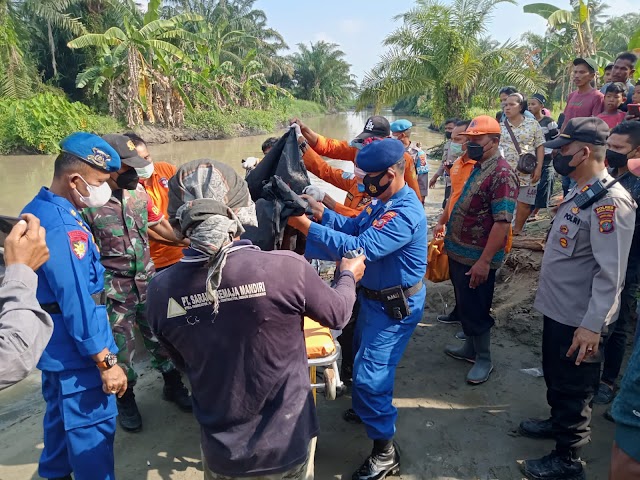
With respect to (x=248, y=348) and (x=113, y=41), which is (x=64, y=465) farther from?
(x=113, y=41)

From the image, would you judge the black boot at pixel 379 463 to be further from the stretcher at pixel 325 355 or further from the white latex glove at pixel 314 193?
the white latex glove at pixel 314 193

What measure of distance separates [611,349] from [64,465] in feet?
12.1

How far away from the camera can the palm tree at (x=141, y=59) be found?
19.8 metres

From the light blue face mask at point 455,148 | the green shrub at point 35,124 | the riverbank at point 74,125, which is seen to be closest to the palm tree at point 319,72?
the riverbank at point 74,125

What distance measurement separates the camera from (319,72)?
51625 millimetres

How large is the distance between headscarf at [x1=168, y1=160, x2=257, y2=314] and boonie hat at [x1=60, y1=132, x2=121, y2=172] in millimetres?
806

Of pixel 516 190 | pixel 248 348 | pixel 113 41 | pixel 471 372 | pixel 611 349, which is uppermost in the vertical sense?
pixel 113 41

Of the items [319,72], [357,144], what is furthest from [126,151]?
[319,72]

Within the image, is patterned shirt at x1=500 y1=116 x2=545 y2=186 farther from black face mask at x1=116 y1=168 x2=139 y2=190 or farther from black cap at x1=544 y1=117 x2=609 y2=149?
black face mask at x1=116 y1=168 x2=139 y2=190

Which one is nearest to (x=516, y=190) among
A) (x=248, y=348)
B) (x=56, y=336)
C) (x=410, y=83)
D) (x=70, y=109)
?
(x=248, y=348)

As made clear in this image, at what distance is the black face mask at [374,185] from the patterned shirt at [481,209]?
3.83 ft

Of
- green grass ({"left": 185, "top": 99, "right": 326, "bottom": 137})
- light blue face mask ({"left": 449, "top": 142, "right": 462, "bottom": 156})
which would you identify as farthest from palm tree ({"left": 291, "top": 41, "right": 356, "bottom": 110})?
light blue face mask ({"left": 449, "top": 142, "right": 462, "bottom": 156})

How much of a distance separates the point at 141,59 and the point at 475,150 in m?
21.3

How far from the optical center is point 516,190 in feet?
11.3
